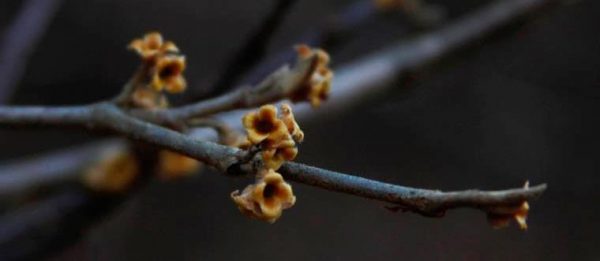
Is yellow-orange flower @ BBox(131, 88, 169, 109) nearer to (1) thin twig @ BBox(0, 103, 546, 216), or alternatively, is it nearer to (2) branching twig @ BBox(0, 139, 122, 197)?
(1) thin twig @ BBox(0, 103, 546, 216)

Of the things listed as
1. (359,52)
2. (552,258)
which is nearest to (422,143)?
(359,52)

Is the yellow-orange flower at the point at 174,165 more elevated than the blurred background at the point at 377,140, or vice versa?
the blurred background at the point at 377,140

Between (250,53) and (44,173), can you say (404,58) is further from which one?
(44,173)

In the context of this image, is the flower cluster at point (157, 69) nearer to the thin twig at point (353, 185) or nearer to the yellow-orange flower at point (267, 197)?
the thin twig at point (353, 185)

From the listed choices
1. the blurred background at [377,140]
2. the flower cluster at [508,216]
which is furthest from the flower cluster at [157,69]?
A: the blurred background at [377,140]

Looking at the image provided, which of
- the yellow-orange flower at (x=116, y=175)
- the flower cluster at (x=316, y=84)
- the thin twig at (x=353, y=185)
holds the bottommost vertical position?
the thin twig at (x=353, y=185)

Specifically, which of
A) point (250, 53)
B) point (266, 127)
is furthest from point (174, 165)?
point (266, 127)

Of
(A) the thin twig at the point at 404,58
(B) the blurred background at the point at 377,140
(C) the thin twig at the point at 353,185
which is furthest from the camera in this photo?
(B) the blurred background at the point at 377,140
